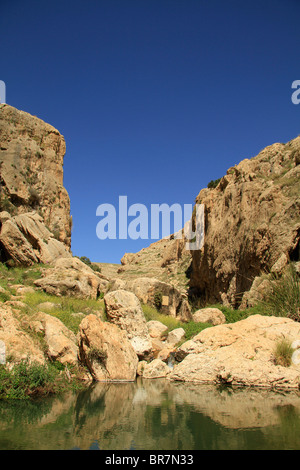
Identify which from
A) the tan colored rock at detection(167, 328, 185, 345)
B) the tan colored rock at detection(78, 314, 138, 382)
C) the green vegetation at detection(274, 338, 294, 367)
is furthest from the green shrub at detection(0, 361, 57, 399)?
the tan colored rock at detection(167, 328, 185, 345)

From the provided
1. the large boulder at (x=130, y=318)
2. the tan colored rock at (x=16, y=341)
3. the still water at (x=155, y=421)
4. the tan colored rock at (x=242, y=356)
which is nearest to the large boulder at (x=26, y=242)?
the large boulder at (x=130, y=318)

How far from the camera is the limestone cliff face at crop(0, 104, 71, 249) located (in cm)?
3269

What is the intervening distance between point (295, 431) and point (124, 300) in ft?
27.6

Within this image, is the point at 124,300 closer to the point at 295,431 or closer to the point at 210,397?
the point at 210,397

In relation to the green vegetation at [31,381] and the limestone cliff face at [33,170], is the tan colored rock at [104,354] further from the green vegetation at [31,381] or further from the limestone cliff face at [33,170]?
the limestone cliff face at [33,170]

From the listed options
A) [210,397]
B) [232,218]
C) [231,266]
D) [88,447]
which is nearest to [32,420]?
[88,447]

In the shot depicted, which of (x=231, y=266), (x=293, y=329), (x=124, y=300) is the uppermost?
(x=231, y=266)

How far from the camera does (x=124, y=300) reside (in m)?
12.1

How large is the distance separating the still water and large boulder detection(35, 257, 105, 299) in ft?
32.7

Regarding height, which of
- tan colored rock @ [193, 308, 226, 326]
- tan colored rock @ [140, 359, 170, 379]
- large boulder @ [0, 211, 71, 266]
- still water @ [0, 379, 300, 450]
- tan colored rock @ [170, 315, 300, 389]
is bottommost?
still water @ [0, 379, 300, 450]

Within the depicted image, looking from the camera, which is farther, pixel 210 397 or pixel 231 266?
pixel 231 266

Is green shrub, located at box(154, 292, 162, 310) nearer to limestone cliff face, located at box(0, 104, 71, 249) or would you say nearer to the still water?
the still water

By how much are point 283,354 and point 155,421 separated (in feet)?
14.5

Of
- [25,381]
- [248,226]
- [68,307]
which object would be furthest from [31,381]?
[248,226]
